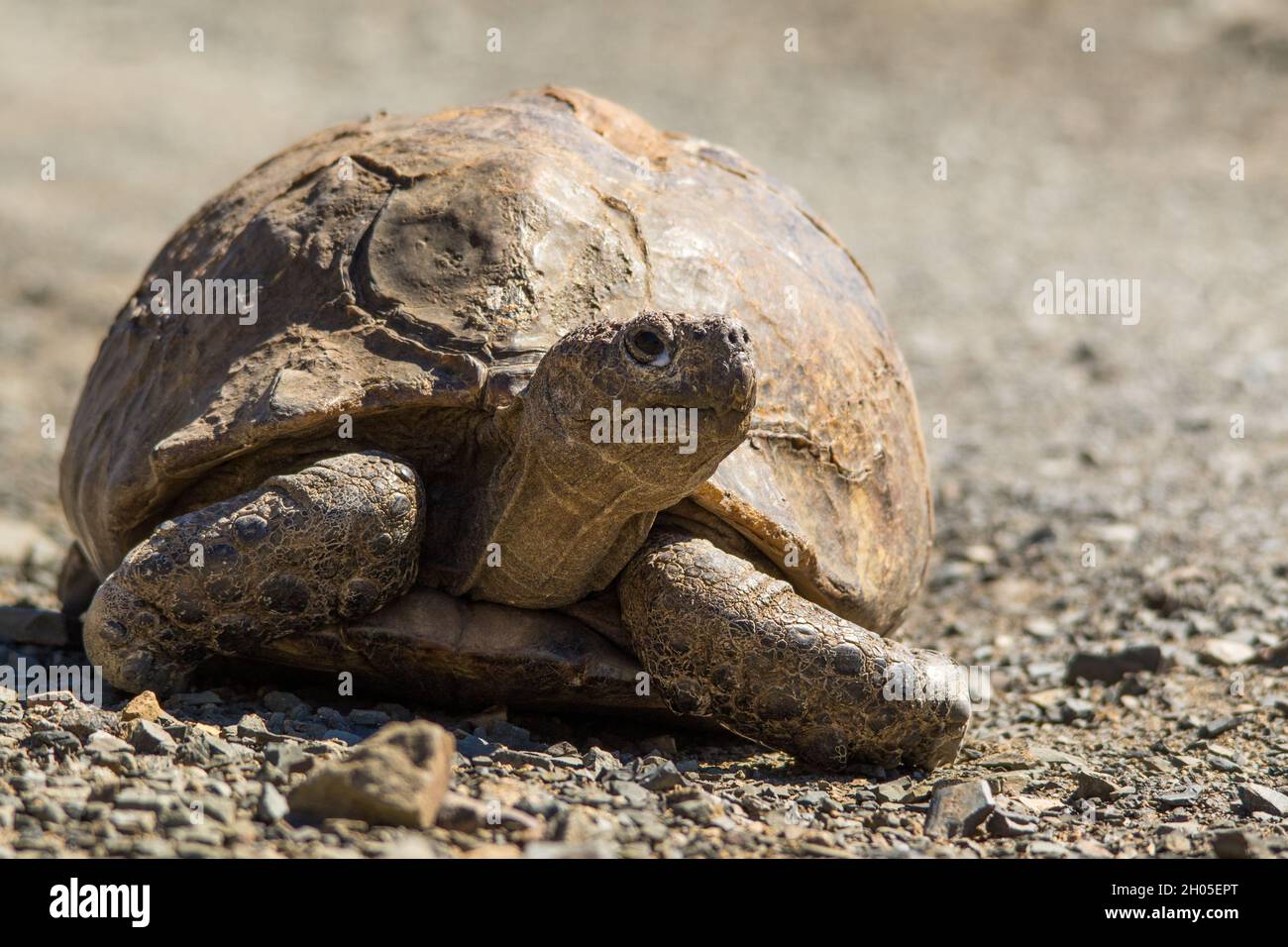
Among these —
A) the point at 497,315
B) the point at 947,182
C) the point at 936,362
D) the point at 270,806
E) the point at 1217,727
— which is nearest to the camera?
the point at 270,806

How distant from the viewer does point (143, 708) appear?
411 centimetres

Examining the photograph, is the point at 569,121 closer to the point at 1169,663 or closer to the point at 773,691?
the point at 773,691

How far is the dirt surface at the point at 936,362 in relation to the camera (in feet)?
12.5

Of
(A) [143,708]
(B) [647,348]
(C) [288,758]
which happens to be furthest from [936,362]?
(C) [288,758]

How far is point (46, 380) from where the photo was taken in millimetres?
10547

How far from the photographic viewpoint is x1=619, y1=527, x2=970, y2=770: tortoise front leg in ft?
14.1

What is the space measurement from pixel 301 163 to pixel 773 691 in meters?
2.79

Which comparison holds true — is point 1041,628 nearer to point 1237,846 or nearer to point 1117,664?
point 1117,664

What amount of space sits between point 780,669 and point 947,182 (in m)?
14.0

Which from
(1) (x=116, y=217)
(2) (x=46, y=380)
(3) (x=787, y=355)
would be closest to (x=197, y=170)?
(1) (x=116, y=217)

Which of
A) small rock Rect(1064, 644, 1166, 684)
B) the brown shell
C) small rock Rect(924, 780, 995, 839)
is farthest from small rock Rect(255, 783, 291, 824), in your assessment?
small rock Rect(1064, 644, 1166, 684)

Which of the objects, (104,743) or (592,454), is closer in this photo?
(104,743)

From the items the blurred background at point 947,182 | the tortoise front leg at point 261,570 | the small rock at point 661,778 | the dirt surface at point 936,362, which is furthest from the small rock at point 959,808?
the blurred background at point 947,182

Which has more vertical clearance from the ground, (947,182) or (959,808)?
(947,182)
